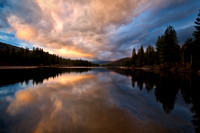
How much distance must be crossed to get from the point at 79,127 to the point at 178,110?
21.8 feet

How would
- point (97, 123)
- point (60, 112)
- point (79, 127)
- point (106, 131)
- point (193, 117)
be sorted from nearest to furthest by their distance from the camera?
1. point (106, 131)
2. point (79, 127)
3. point (97, 123)
4. point (193, 117)
5. point (60, 112)

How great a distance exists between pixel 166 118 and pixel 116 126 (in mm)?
3129

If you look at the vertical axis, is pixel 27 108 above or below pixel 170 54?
below

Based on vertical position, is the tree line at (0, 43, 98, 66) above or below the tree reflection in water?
above

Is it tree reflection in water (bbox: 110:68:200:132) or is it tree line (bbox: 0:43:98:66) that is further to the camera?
tree line (bbox: 0:43:98:66)

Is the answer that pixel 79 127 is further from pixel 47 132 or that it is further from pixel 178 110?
pixel 178 110

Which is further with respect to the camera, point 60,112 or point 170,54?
point 170,54

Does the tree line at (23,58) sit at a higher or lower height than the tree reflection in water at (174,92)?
higher

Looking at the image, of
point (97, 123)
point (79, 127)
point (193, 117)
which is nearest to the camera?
point (79, 127)

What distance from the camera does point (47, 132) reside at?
385cm

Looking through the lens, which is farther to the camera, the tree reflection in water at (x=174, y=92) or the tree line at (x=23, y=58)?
the tree line at (x=23, y=58)

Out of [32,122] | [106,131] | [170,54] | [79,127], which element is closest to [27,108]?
[32,122]

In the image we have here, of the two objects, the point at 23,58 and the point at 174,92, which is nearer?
the point at 174,92

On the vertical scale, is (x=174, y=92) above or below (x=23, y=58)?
below
